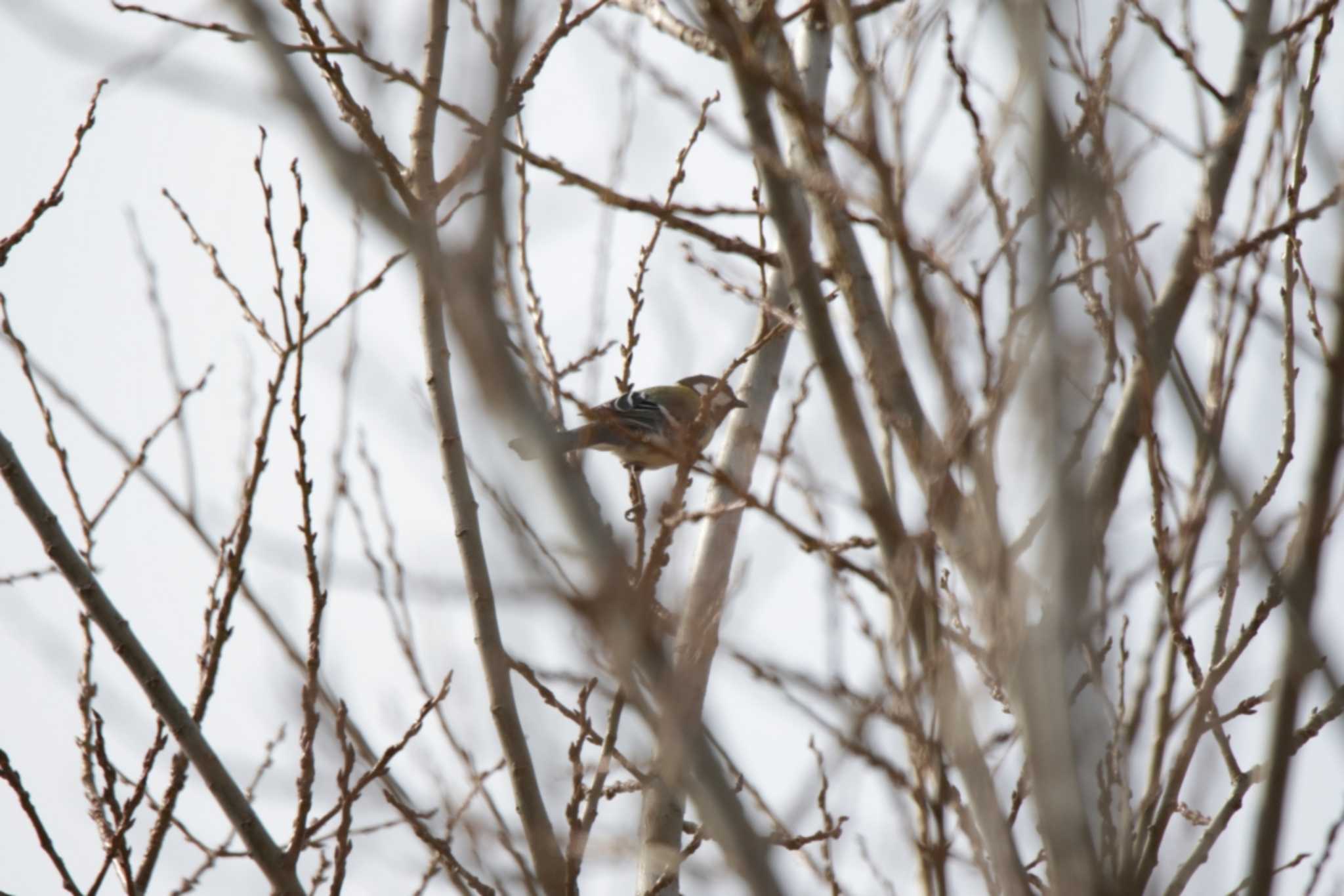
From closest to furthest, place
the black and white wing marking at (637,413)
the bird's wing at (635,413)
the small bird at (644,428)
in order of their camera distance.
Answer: the small bird at (644,428), the bird's wing at (635,413), the black and white wing marking at (637,413)

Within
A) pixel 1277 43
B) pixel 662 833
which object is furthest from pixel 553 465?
pixel 1277 43

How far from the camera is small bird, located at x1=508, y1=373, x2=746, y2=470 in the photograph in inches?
84.6

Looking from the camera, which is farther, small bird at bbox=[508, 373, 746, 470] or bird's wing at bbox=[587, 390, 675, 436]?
bird's wing at bbox=[587, 390, 675, 436]

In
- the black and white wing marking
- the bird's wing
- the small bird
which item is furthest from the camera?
the black and white wing marking

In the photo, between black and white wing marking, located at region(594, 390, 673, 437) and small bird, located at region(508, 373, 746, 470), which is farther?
black and white wing marking, located at region(594, 390, 673, 437)

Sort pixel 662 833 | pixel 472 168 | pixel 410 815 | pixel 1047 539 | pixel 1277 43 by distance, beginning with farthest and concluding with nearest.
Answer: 1. pixel 662 833
2. pixel 1277 43
3. pixel 410 815
4. pixel 472 168
5. pixel 1047 539

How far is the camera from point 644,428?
503 centimetres

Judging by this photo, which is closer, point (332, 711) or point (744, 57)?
point (744, 57)

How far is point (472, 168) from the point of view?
206 centimetres

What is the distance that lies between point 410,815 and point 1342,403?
192 cm

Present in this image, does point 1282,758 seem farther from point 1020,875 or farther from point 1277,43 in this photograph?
point 1277,43

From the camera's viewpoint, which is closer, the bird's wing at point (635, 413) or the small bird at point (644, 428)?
the small bird at point (644, 428)

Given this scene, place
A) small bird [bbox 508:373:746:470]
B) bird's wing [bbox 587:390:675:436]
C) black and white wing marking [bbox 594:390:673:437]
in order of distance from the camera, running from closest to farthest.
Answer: small bird [bbox 508:373:746:470], bird's wing [bbox 587:390:675:436], black and white wing marking [bbox 594:390:673:437]

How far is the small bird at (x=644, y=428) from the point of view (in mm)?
2148
